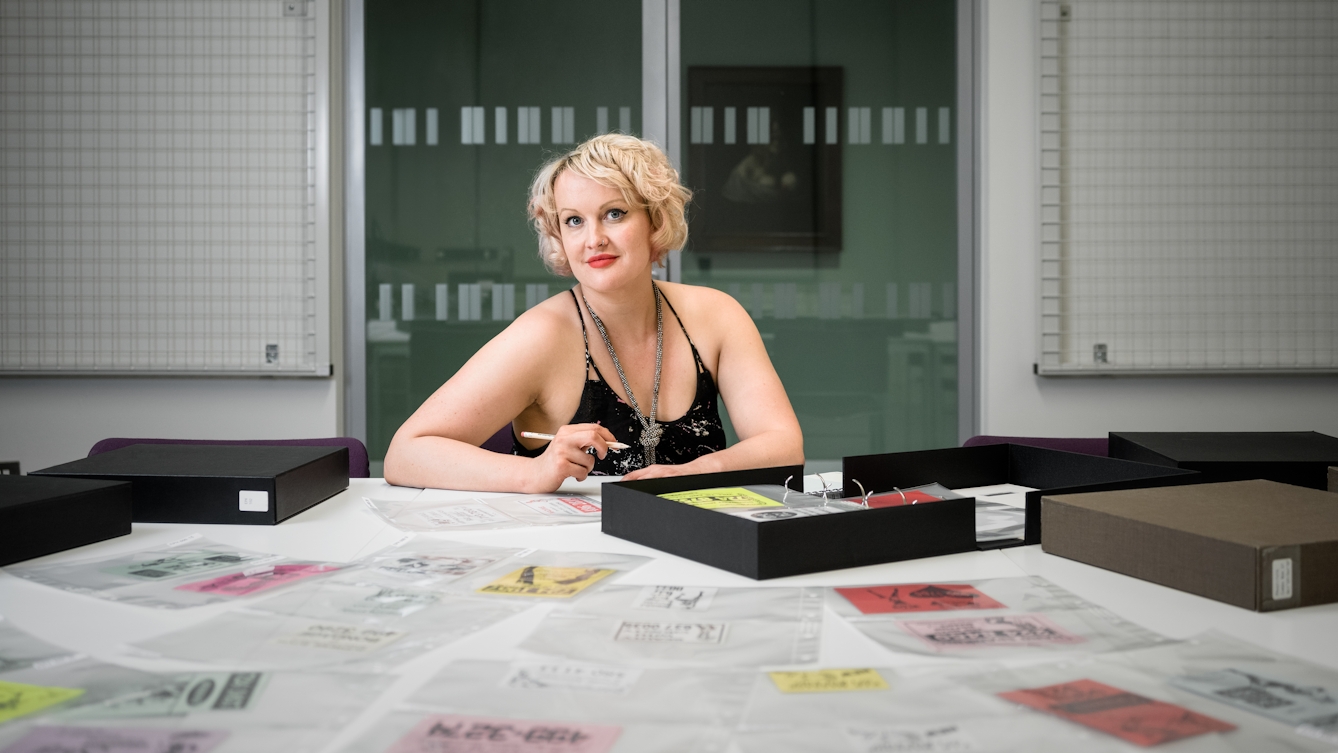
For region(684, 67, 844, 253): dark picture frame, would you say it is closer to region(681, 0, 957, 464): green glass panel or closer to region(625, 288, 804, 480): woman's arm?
region(681, 0, 957, 464): green glass panel

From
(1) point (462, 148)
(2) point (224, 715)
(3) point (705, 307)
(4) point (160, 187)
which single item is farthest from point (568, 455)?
(4) point (160, 187)

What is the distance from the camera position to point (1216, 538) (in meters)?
0.88

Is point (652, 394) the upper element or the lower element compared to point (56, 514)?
upper

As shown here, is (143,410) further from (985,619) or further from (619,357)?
(985,619)

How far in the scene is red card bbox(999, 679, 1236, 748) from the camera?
0.60 m

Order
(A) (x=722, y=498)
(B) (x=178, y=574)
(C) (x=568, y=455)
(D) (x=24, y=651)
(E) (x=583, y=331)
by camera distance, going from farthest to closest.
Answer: (E) (x=583, y=331) < (C) (x=568, y=455) < (A) (x=722, y=498) < (B) (x=178, y=574) < (D) (x=24, y=651)

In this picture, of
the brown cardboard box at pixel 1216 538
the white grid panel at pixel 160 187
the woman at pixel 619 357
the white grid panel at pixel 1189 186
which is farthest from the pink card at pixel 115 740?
the white grid panel at pixel 1189 186

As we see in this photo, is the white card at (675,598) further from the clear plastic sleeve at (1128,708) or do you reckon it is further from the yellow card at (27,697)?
the yellow card at (27,697)

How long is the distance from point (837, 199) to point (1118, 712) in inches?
118

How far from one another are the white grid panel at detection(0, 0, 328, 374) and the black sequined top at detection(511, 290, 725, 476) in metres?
1.83

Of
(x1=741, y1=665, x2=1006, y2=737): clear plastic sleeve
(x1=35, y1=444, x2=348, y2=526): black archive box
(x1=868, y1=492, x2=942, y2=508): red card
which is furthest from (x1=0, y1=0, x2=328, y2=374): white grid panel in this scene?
(x1=741, y1=665, x2=1006, y2=737): clear plastic sleeve

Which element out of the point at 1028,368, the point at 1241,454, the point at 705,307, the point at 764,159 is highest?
the point at 764,159

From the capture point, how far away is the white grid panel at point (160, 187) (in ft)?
10.7

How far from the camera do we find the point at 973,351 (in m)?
3.49
